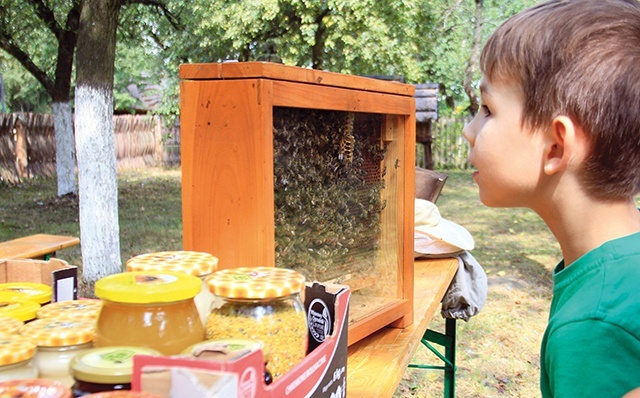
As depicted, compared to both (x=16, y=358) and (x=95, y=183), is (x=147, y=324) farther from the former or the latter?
(x=95, y=183)

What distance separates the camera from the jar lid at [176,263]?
36.9 inches

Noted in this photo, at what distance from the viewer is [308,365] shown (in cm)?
89

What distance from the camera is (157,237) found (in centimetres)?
798

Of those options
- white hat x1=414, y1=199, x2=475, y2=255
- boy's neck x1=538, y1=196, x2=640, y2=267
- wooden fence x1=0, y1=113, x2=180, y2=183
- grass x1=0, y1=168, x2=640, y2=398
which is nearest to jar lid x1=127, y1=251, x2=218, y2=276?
boy's neck x1=538, y1=196, x2=640, y2=267

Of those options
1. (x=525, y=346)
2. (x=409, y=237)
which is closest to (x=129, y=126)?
(x=525, y=346)

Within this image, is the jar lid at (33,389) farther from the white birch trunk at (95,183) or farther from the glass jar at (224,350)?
the white birch trunk at (95,183)

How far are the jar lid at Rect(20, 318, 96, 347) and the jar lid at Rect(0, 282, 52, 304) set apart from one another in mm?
184

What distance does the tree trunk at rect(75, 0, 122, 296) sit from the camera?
18.9ft

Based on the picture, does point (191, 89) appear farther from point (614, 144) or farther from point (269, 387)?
point (614, 144)

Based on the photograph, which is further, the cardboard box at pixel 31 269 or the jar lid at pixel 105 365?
the cardboard box at pixel 31 269

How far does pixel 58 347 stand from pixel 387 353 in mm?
1024

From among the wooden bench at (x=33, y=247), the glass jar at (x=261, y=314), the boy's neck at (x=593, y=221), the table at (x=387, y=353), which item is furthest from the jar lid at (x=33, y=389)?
the wooden bench at (x=33, y=247)

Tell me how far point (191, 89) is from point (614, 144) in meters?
0.79

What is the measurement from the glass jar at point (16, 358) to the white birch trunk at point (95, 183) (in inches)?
206
